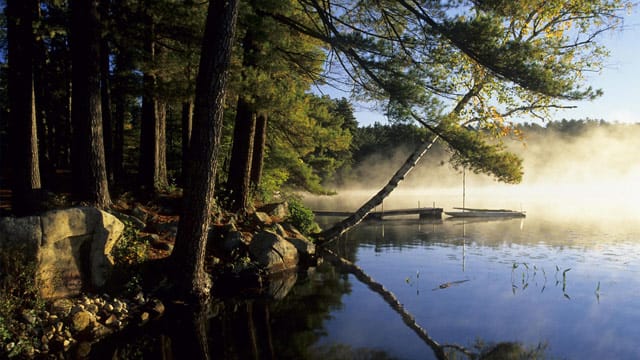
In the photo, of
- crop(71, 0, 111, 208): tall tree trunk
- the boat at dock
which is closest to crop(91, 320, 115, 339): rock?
crop(71, 0, 111, 208): tall tree trunk

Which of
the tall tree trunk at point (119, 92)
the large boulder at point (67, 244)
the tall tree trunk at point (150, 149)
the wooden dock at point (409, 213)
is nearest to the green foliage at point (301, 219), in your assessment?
the tall tree trunk at point (150, 149)

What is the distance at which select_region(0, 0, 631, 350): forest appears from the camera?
908 cm

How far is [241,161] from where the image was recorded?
15008 millimetres

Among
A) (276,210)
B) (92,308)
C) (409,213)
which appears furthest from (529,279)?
(409,213)

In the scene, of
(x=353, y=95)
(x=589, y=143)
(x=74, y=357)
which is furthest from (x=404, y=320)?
(x=589, y=143)

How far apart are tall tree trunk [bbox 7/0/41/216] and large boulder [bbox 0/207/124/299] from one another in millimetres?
2788

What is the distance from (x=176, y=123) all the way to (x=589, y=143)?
91.9 meters

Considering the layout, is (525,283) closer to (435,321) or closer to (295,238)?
(435,321)

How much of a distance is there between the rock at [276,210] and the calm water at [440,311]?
2543 mm

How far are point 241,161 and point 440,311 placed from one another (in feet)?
26.5

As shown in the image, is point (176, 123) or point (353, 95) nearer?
point (353, 95)

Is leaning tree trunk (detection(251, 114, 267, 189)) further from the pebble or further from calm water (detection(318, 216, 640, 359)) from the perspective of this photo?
the pebble

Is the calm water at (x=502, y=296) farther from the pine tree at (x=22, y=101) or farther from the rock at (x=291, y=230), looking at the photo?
the pine tree at (x=22, y=101)

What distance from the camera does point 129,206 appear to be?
40.3ft
